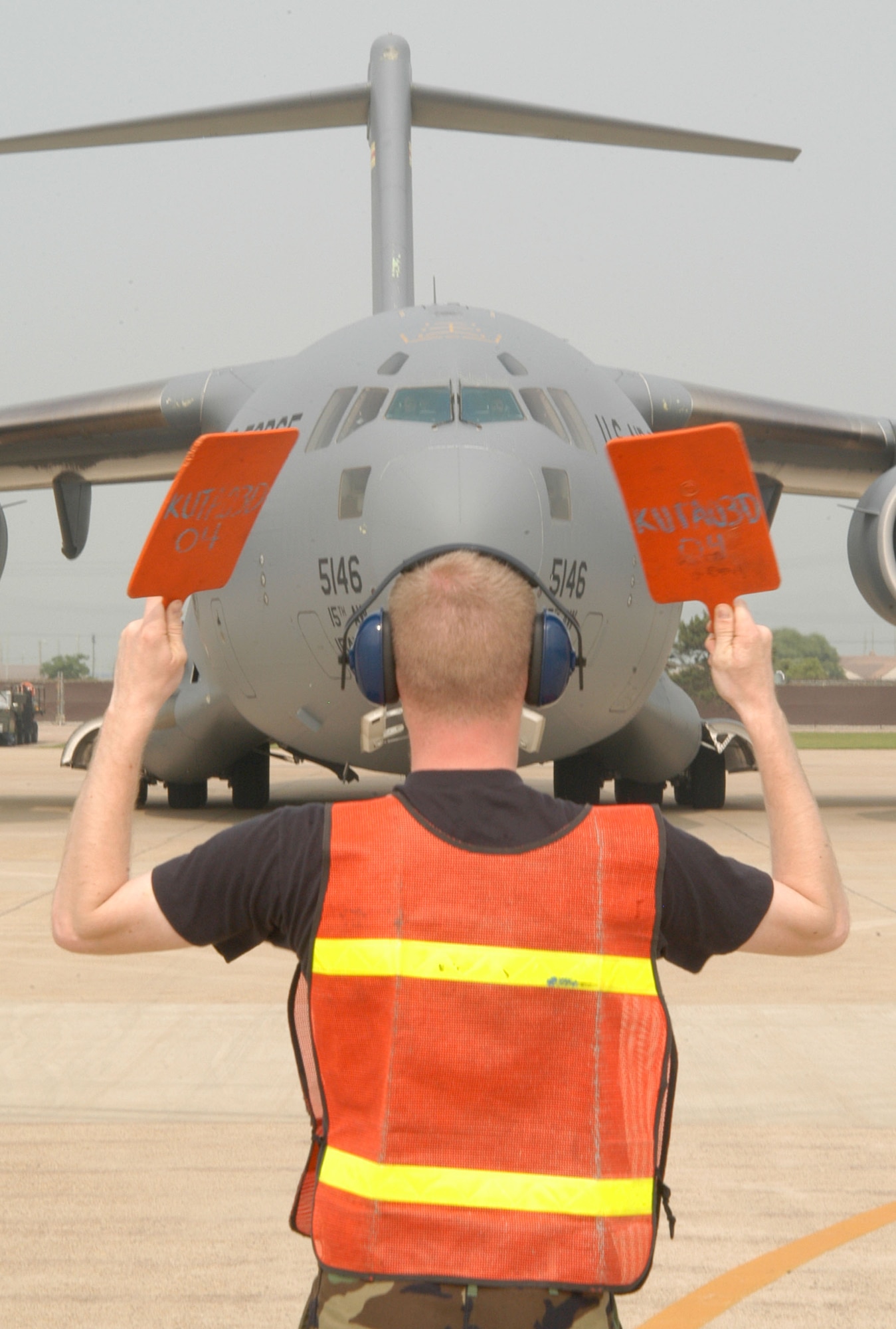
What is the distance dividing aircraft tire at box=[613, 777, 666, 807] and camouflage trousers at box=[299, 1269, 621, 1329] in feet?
38.8

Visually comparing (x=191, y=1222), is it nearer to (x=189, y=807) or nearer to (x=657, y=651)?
A: (x=657, y=651)

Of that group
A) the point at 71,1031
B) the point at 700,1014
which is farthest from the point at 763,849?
the point at 71,1031

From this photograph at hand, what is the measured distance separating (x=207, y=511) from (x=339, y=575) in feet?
20.7

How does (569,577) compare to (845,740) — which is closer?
(569,577)

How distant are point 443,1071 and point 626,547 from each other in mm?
6969

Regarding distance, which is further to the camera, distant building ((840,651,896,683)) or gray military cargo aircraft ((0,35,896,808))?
distant building ((840,651,896,683))

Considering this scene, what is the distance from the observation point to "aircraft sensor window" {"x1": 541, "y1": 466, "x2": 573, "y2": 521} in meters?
8.14

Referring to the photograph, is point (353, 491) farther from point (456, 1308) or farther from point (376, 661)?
point (456, 1308)

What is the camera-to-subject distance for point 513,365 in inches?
355

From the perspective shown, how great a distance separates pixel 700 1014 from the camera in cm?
595

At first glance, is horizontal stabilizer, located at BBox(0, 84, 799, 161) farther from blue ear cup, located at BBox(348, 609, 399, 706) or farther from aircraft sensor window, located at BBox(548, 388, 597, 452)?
blue ear cup, located at BBox(348, 609, 399, 706)

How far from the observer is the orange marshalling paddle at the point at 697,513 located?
74.9 inches

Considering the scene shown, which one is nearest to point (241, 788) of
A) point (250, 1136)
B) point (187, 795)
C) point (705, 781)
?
point (187, 795)

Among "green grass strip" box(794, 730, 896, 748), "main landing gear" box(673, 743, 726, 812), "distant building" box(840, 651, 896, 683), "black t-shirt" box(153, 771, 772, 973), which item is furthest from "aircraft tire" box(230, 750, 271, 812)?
"distant building" box(840, 651, 896, 683)
